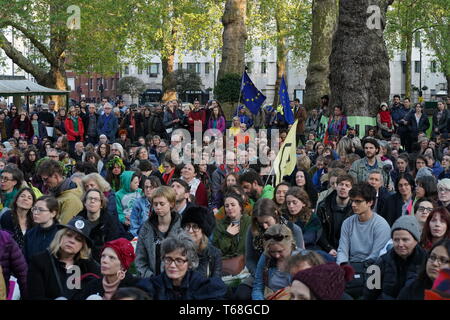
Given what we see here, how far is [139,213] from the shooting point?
10.8m

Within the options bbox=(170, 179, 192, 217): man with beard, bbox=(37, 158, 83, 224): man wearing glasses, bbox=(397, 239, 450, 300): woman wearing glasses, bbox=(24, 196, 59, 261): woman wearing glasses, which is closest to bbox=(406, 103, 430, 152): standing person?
bbox=(37, 158, 83, 224): man wearing glasses

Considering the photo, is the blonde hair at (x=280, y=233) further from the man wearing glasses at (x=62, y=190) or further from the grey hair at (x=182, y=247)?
the man wearing glasses at (x=62, y=190)

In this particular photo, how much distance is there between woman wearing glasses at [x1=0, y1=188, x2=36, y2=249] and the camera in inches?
349

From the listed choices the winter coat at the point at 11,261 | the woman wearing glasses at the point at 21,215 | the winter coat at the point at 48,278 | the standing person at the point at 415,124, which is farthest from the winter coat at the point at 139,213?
the standing person at the point at 415,124

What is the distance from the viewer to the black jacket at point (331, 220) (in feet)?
30.9

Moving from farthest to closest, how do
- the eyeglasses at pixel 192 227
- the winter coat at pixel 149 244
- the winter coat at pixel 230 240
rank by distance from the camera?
the winter coat at pixel 230 240 → the winter coat at pixel 149 244 → the eyeglasses at pixel 192 227

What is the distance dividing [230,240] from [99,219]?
1.44m

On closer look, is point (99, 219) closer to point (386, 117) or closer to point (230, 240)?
point (230, 240)

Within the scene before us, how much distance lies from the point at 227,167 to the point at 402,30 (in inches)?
1309

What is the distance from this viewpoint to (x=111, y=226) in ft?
30.1

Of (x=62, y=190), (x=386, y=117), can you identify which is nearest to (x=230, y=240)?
(x=62, y=190)

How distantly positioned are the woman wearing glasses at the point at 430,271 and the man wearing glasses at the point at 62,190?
172 inches

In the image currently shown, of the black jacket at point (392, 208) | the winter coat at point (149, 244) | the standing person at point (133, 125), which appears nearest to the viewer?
the winter coat at point (149, 244)
